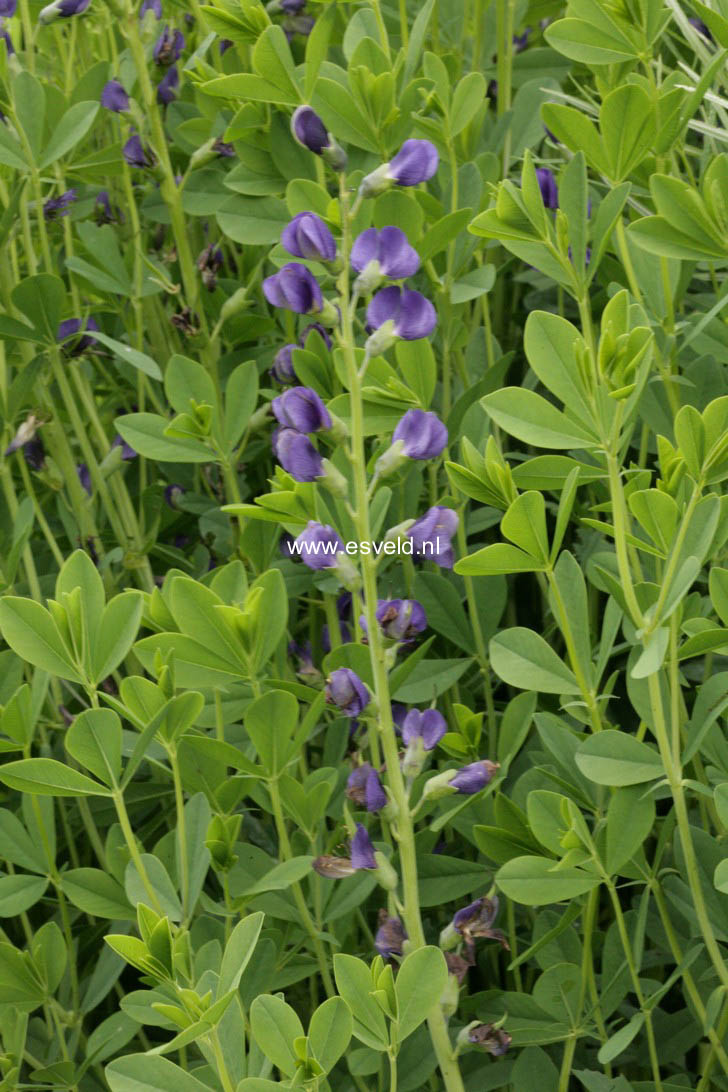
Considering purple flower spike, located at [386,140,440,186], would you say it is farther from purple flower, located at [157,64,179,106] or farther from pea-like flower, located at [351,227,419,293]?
purple flower, located at [157,64,179,106]

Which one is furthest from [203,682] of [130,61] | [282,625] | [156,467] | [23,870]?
[130,61]

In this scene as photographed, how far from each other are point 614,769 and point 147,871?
271mm

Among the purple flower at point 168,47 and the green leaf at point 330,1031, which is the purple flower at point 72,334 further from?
the green leaf at point 330,1031

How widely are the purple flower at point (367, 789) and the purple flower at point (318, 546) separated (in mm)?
114

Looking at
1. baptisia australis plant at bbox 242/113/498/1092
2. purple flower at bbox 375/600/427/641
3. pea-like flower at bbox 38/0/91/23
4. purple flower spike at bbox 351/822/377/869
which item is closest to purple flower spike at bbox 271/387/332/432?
baptisia australis plant at bbox 242/113/498/1092

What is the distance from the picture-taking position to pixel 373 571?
650 millimetres

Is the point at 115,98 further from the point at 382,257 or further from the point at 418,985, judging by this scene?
the point at 418,985

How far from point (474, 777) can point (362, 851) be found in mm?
75

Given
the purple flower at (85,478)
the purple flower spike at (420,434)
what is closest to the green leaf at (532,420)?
the purple flower spike at (420,434)

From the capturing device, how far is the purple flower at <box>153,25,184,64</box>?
3.28 ft

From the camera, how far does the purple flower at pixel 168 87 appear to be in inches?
42.3

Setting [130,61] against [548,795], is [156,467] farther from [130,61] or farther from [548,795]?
[548,795]

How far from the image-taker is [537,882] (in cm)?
69

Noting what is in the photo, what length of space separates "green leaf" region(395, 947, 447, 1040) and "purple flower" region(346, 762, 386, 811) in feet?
0.28
